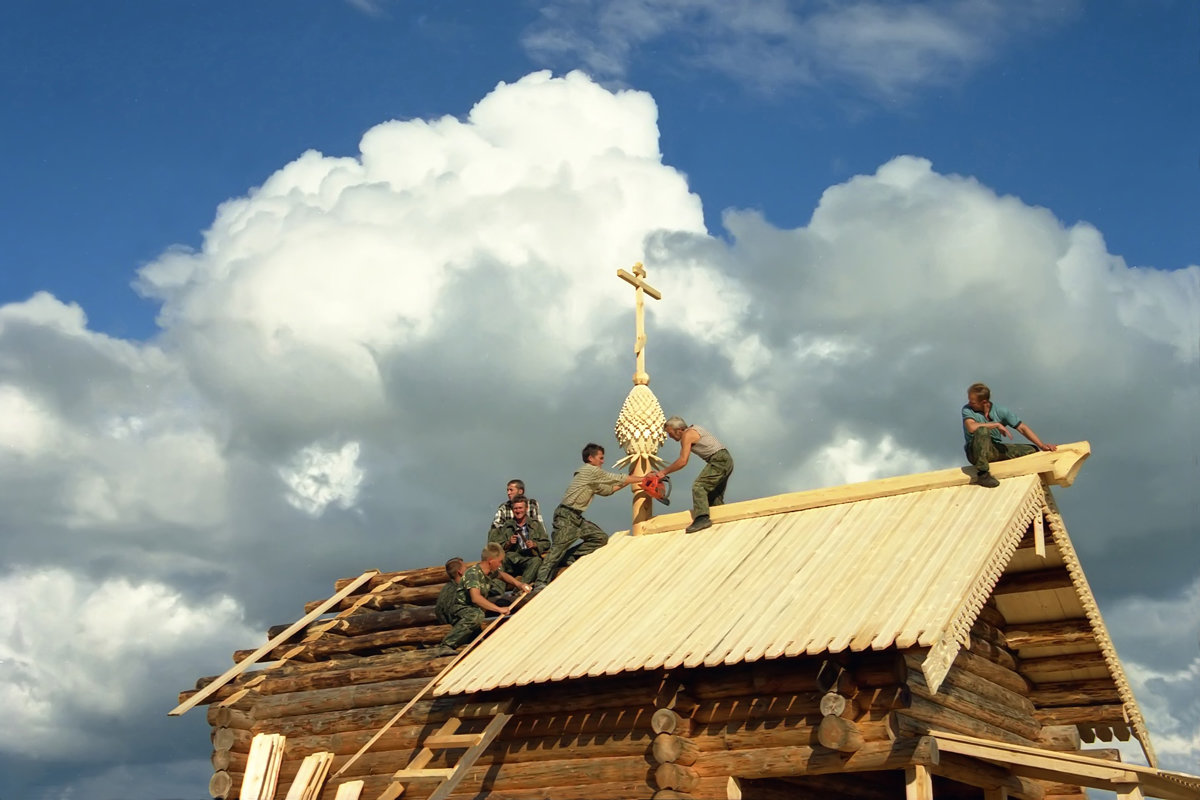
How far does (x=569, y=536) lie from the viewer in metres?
18.0

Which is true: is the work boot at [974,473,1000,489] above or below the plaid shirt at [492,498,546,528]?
below

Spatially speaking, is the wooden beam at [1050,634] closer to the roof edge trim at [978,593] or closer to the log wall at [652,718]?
the log wall at [652,718]

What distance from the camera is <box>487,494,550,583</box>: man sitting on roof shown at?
18.3 m

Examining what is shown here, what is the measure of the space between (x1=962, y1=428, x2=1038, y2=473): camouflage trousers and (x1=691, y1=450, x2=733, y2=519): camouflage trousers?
3150mm

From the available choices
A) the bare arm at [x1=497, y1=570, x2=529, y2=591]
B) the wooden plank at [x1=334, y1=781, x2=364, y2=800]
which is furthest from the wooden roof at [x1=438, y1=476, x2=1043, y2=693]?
the wooden plank at [x1=334, y1=781, x2=364, y2=800]

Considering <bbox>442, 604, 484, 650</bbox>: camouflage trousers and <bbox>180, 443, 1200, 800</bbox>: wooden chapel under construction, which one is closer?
<bbox>180, 443, 1200, 800</bbox>: wooden chapel under construction

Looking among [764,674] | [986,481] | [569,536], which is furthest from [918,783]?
[569,536]

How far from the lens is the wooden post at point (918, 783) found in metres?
12.3

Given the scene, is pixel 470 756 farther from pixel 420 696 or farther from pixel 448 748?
pixel 420 696

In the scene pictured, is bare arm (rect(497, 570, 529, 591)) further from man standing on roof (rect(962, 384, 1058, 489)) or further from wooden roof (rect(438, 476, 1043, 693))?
man standing on roof (rect(962, 384, 1058, 489))

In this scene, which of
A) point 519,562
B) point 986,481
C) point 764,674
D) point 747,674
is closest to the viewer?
point 764,674

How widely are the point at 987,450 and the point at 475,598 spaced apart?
6.43 m

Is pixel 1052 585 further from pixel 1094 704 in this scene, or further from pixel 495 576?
pixel 495 576

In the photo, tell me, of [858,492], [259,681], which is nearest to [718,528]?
[858,492]
